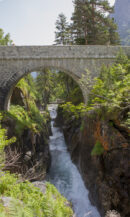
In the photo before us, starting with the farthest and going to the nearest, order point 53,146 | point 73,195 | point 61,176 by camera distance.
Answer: point 53,146 < point 61,176 < point 73,195

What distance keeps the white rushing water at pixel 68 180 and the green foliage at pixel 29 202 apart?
3.26 metres

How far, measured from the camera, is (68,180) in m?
10.7

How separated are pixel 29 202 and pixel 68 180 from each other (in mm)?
7625

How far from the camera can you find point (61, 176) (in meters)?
11.3

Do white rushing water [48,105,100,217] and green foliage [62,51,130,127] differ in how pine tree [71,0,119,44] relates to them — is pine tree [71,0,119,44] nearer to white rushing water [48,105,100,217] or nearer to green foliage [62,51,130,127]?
green foliage [62,51,130,127]

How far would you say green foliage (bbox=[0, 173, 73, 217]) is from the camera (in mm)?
2980

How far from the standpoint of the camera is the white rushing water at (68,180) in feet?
25.6

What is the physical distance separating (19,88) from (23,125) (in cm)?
475

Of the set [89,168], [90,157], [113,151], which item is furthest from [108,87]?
[89,168]

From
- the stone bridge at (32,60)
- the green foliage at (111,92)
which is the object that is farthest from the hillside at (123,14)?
the green foliage at (111,92)

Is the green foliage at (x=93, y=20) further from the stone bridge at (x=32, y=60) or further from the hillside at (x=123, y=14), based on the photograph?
the hillside at (x=123, y=14)

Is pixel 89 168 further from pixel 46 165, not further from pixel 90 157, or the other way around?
pixel 46 165

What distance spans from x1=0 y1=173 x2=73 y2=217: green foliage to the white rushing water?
3256 mm

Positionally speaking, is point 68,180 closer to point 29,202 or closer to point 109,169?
point 109,169
